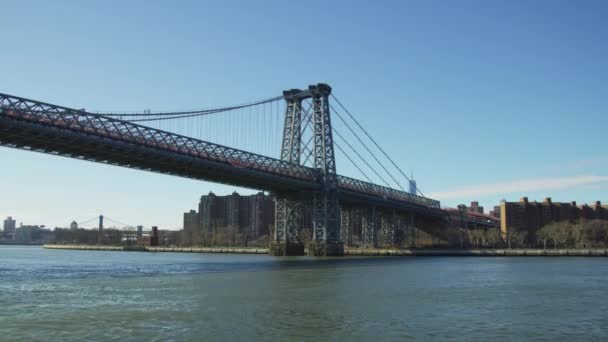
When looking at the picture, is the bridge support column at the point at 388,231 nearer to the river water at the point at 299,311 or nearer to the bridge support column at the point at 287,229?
the bridge support column at the point at 287,229

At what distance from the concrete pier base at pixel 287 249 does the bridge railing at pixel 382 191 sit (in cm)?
1444

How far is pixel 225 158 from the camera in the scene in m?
81.4

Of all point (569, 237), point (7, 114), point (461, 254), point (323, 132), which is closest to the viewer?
point (7, 114)

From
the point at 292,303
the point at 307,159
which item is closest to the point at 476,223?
the point at 307,159

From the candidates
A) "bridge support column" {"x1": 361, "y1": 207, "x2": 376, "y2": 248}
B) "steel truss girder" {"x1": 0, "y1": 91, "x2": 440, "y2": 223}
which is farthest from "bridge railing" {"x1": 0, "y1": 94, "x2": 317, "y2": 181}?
"bridge support column" {"x1": 361, "y1": 207, "x2": 376, "y2": 248}

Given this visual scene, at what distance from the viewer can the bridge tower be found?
3861 inches

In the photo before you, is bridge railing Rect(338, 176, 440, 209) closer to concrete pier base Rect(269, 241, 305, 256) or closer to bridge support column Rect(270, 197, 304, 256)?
bridge support column Rect(270, 197, 304, 256)

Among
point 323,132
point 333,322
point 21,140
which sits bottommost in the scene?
point 333,322

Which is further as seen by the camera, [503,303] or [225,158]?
[225,158]

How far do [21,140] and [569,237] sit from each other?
436 ft

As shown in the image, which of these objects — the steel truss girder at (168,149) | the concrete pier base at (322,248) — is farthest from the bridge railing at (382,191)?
the concrete pier base at (322,248)

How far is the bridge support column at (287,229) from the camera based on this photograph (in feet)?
330

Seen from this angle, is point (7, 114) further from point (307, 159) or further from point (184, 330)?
point (307, 159)

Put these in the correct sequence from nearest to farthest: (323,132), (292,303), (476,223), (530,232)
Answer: (292,303), (323,132), (476,223), (530,232)
